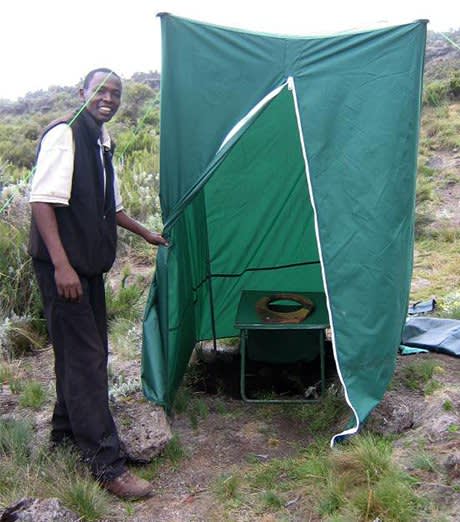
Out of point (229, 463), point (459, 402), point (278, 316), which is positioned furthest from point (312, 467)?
point (278, 316)

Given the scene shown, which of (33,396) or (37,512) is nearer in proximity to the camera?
(37,512)

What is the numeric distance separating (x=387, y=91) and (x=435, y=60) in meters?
14.9

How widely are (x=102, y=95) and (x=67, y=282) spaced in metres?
0.87

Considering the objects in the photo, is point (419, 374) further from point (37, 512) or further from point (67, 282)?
point (37, 512)

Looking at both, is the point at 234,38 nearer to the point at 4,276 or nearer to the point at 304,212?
the point at 304,212

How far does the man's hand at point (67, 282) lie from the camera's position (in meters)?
3.10

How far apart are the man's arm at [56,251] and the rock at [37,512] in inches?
34.0

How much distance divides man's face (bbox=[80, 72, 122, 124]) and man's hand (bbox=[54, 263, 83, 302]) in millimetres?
718

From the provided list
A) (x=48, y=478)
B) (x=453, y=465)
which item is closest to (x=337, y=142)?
(x=453, y=465)

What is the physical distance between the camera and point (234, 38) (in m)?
3.69

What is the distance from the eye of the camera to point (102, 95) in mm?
3260

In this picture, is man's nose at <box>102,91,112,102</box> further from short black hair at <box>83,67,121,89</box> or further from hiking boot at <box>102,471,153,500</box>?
hiking boot at <box>102,471,153,500</box>

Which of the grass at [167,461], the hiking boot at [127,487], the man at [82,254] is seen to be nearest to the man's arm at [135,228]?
the man at [82,254]

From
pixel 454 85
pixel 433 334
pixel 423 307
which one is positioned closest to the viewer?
pixel 433 334
